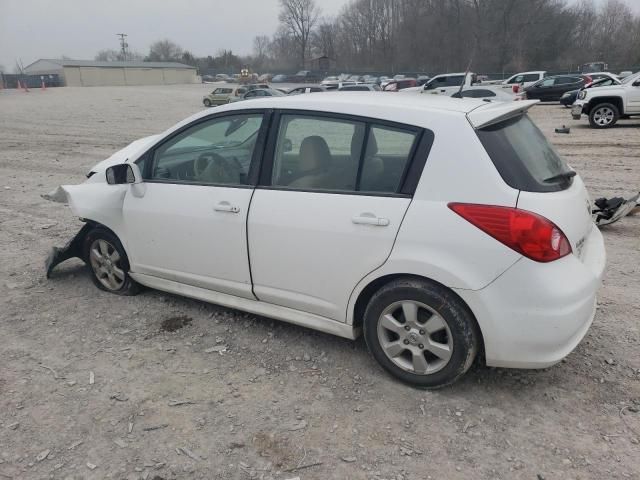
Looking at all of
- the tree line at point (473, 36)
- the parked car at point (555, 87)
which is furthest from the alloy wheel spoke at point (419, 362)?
the tree line at point (473, 36)

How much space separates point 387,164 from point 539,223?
88 cm

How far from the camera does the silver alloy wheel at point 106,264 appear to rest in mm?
4352

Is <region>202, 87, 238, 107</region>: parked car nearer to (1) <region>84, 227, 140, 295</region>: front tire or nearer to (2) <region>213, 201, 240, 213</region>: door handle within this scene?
(1) <region>84, 227, 140, 295</region>: front tire

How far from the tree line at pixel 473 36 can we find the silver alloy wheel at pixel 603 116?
41.4m

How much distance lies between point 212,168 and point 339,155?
40.9 inches

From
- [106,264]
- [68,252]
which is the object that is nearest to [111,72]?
[68,252]

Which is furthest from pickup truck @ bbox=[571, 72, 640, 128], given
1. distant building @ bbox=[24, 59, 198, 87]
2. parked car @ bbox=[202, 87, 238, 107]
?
distant building @ bbox=[24, 59, 198, 87]

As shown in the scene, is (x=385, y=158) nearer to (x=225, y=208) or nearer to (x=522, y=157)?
(x=522, y=157)

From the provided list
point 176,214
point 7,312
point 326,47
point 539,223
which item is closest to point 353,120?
point 539,223

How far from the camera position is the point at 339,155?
319cm

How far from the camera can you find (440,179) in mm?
2748

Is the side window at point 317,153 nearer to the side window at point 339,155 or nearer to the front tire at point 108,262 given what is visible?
the side window at point 339,155

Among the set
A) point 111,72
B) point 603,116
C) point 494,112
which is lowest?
point 603,116

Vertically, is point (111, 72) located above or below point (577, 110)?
above
